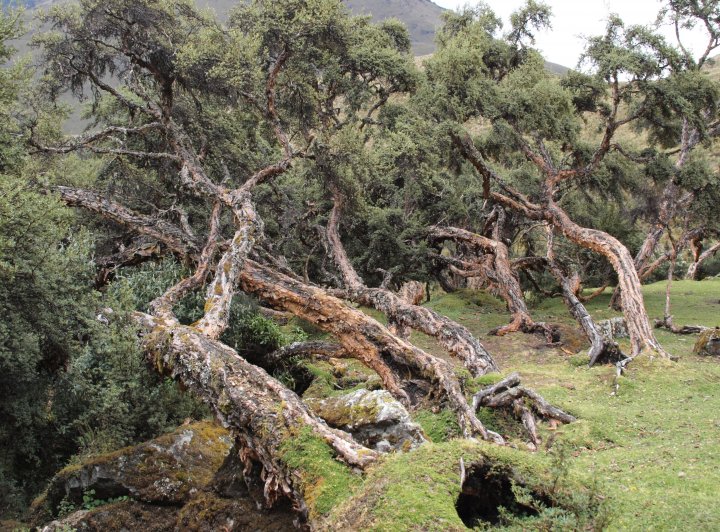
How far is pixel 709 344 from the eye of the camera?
13297mm

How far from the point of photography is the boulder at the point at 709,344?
13.2 m

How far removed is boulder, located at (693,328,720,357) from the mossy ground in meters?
0.26

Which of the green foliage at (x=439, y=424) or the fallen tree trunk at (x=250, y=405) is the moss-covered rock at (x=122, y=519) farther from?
the green foliage at (x=439, y=424)

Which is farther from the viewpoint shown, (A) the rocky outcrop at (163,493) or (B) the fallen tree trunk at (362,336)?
(B) the fallen tree trunk at (362,336)

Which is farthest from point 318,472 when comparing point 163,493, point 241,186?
point 241,186

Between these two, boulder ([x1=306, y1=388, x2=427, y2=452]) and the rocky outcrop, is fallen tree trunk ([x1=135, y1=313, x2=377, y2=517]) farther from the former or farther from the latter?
boulder ([x1=306, y1=388, x2=427, y2=452])

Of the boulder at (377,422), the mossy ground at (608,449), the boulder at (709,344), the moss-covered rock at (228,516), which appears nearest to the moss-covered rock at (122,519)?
the moss-covered rock at (228,516)

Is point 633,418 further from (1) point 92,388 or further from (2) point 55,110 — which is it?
(2) point 55,110

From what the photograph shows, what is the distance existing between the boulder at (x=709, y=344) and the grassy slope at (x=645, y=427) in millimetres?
271

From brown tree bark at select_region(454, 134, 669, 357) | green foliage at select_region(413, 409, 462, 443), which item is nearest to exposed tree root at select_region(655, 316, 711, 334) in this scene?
brown tree bark at select_region(454, 134, 669, 357)

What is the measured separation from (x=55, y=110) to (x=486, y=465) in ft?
48.2

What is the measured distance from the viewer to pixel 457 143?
54.7 feet

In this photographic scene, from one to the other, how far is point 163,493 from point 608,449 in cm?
534

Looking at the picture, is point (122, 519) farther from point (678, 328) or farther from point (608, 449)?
point (678, 328)
